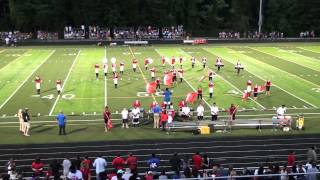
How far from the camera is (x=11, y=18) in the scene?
7350 cm

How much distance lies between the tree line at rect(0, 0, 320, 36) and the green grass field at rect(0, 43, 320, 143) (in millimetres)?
16750

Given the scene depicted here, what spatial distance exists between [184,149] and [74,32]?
52048 millimetres

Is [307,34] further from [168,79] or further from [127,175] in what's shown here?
[127,175]

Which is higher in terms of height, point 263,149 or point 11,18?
point 11,18

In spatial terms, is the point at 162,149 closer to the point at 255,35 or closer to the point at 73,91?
the point at 73,91

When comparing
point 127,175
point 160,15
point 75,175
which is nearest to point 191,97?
point 127,175

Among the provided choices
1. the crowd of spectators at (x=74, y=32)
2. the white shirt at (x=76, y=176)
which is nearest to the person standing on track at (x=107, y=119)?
the white shirt at (x=76, y=176)

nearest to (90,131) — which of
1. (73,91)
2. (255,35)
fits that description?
(73,91)

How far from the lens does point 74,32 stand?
71.6 meters

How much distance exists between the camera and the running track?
2112 centimetres

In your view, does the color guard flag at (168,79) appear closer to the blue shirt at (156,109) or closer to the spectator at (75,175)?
the blue shirt at (156,109)

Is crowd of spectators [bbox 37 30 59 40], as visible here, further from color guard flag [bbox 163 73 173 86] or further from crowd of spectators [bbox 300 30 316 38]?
color guard flag [bbox 163 73 173 86]

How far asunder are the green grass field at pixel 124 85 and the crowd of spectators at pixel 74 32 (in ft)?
41.6

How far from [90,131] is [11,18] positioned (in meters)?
53.2
